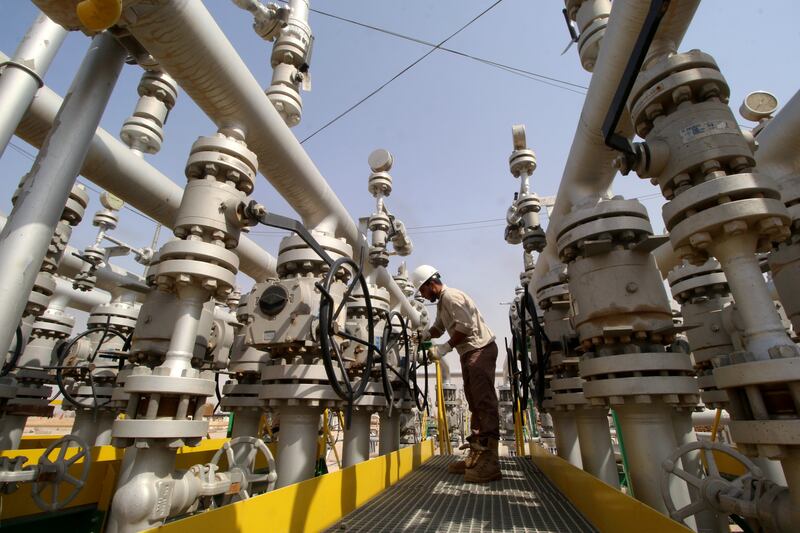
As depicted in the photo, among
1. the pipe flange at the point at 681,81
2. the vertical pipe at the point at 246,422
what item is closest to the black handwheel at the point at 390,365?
the vertical pipe at the point at 246,422

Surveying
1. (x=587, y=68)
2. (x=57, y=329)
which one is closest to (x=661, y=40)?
(x=587, y=68)

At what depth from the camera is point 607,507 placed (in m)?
1.43

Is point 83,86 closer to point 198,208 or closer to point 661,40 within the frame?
point 198,208

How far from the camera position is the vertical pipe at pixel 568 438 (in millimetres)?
3154

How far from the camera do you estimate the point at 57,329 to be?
12.2 feet

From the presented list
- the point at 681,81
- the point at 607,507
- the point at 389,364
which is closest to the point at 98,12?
the point at 681,81

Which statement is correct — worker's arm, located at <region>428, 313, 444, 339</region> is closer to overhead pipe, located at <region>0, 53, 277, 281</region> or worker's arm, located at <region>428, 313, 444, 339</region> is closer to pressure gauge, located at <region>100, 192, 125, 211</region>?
overhead pipe, located at <region>0, 53, 277, 281</region>

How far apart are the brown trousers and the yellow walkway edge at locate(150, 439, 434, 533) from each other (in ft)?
2.23

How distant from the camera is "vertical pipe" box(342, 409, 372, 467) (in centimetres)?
313

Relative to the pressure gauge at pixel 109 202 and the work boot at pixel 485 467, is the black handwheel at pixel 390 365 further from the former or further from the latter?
the pressure gauge at pixel 109 202

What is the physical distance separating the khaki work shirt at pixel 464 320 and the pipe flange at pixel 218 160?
165 centimetres

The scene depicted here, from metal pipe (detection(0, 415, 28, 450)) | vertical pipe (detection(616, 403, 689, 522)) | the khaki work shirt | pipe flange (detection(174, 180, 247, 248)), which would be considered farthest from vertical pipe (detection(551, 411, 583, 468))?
metal pipe (detection(0, 415, 28, 450))

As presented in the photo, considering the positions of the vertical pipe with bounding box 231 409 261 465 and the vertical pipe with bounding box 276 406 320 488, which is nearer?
the vertical pipe with bounding box 276 406 320 488

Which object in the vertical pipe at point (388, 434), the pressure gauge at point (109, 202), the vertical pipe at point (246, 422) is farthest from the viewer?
the pressure gauge at point (109, 202)
